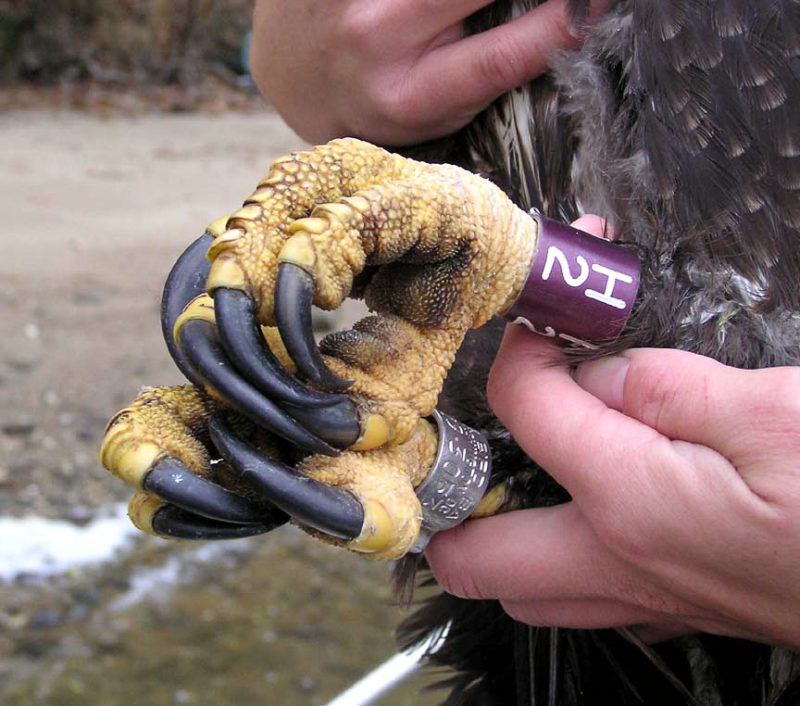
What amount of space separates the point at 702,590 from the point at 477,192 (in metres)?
0.43

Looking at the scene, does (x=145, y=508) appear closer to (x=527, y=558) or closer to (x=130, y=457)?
(x=130, y=457)

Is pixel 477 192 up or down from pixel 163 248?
up

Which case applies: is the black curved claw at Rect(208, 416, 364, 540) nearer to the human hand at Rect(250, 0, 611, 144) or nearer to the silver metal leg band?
the silver metal leg band

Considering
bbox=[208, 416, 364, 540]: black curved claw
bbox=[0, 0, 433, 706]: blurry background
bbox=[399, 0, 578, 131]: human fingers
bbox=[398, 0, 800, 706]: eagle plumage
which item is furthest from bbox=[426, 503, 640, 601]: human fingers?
bbox=[0, 0, 433, 706]: blurry background

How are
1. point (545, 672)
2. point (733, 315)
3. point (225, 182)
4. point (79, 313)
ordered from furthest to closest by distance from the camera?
point (225, 182) → point (79, 313) → point (545, 672) → point (733, 315)

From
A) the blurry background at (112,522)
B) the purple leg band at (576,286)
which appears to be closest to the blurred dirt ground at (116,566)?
the blurry background at (112,522)

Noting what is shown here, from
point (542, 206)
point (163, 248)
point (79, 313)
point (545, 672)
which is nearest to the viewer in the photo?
point (542, 206)

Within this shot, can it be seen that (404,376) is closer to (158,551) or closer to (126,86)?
(158,551)

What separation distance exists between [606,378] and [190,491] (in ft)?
1.43

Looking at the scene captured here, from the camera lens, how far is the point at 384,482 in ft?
3.29

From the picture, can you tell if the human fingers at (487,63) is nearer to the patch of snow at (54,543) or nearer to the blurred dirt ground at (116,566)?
the blurred dirt ground at (116,566)

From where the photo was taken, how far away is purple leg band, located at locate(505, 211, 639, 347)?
104cm

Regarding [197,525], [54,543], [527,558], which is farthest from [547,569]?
[54,543]

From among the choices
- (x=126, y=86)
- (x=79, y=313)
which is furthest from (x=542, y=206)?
(x=126, y=86)
